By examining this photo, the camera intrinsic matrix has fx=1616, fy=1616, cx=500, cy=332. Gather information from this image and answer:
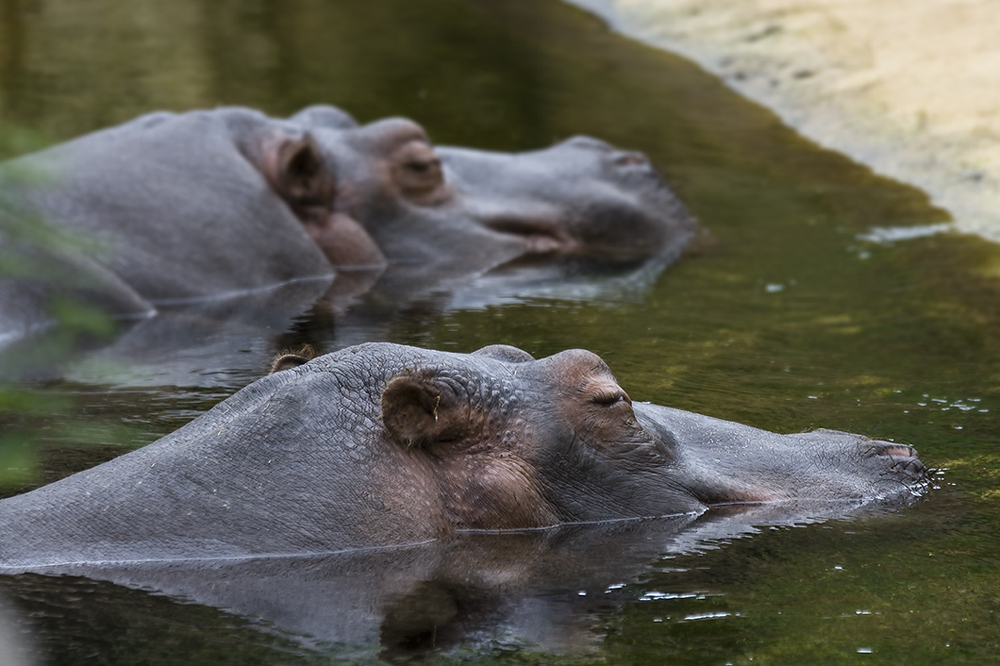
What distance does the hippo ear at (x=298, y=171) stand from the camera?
7.27 metres

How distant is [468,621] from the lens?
3324mm

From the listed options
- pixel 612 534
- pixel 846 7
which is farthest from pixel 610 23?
pixel 612 534

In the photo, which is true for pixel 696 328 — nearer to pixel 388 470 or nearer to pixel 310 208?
pixel 310 208

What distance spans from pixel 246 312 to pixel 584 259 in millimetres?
1988

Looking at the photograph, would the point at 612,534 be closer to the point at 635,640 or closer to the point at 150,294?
the point at 635,640

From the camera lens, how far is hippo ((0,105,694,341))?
22.0 feet

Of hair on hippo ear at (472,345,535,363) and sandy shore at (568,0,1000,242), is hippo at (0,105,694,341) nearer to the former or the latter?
sandy shore at (568,0,1000,242)

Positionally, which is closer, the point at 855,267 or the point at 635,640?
the point at 635,640

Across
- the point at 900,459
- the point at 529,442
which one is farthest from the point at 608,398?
the point at 900,459

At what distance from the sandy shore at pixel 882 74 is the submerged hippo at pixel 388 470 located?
15.2 ft

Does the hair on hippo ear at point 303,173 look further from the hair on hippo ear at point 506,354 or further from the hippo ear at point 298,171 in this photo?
the hair on hippo ear at point 506,354

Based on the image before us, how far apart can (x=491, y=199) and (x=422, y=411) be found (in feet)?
14.7

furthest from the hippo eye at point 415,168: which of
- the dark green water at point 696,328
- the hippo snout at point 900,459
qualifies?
the hippo snout at point 900,459

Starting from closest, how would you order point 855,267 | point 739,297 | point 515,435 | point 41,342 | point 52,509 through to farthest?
1. point 52,509
2. point 515,435
3. point 41,342
4. point 739,297
5. point 855,267
